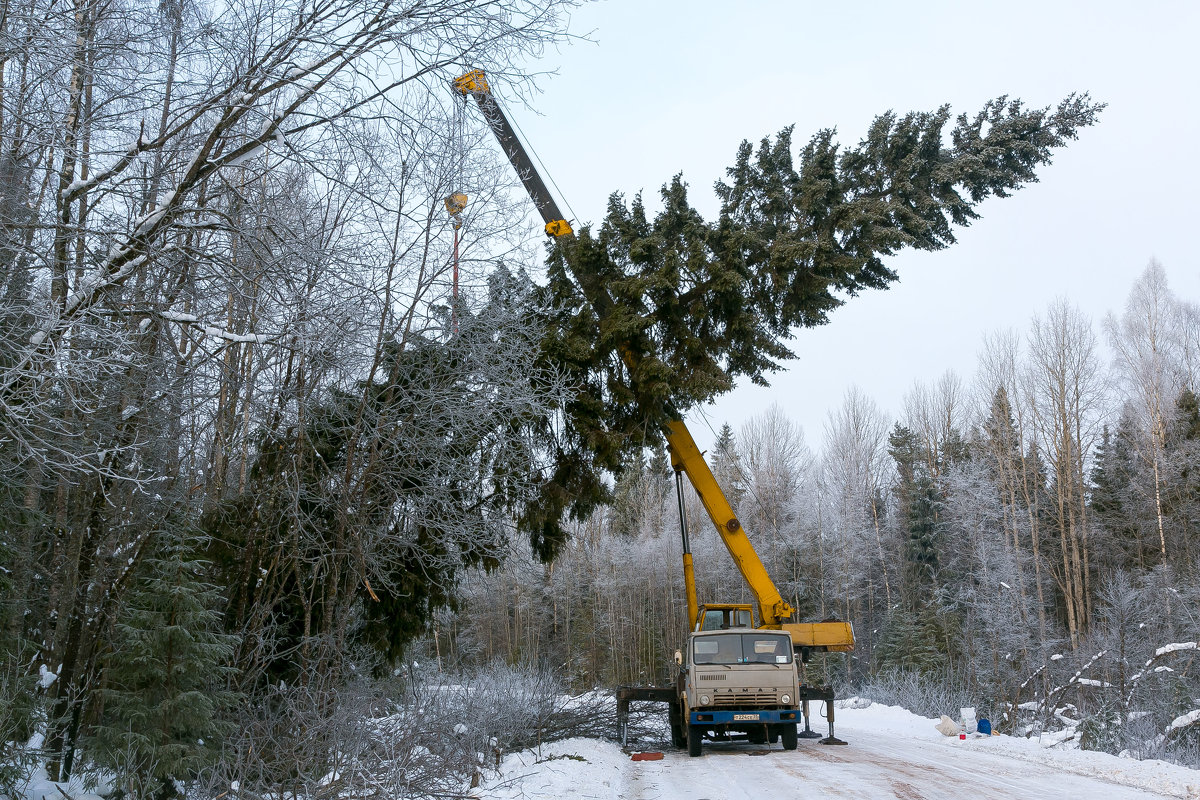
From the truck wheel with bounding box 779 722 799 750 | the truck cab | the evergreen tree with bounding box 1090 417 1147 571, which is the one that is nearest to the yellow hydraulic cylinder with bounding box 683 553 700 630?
the truck cab

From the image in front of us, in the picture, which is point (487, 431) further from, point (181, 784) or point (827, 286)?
point (827, 286)

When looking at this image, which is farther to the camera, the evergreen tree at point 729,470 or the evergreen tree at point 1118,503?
the evergreen tree at point 729,470

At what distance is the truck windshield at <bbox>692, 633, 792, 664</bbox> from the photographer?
626 inches

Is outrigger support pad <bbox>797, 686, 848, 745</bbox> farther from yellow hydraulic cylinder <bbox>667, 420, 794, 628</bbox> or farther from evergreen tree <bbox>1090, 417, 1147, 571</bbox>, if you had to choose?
evergreen tree <bbox>1090, 417, 1147, 571</bbox>

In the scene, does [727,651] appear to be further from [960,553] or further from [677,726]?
[960,553]

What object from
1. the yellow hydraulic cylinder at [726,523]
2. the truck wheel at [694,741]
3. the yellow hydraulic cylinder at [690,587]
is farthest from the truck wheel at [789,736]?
the yellow hydraulic cylinder at [690,587]

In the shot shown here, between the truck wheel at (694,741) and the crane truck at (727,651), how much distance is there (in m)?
0.02

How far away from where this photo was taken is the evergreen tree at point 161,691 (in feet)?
25.4

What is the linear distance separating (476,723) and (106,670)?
5037mm

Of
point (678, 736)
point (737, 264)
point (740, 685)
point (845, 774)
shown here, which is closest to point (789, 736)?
point (740, 685)

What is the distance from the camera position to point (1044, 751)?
48.0ft

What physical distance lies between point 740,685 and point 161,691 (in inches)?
404

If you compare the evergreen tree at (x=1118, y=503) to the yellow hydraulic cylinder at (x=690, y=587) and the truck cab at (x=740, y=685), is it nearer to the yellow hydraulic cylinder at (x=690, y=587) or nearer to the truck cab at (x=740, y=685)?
the yellow hydraulic cylinder at (x=690, y=587)

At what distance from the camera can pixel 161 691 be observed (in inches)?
320
